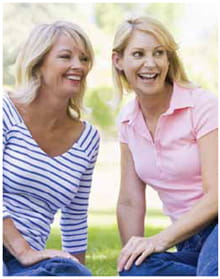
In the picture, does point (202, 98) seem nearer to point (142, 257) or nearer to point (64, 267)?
point (142, 257)

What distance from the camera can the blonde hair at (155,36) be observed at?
2.73 metres

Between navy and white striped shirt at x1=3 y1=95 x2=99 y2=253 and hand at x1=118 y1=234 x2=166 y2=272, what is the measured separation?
0.34m

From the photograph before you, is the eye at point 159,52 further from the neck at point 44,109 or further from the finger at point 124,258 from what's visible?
the finger at point 124,258

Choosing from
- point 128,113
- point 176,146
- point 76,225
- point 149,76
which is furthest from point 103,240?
point 149,76

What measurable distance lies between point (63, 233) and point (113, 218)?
5.60 m

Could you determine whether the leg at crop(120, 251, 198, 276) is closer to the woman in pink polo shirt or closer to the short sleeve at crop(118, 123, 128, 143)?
the woman in pink polo shirt

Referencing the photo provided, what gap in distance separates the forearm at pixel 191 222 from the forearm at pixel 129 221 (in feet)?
1.11

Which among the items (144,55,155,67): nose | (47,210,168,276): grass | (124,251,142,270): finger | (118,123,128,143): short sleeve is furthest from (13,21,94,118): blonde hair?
(47,210,168,276): grass

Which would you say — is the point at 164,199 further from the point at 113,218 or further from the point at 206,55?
the point at 206,55

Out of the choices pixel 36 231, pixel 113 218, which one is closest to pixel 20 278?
pixel 36 231

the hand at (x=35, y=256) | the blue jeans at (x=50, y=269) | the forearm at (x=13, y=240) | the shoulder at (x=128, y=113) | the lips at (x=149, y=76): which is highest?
the lips at (x=149, y=76)

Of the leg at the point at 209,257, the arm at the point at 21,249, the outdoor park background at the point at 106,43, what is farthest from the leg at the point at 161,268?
the outdoor park background at the point at 106,43

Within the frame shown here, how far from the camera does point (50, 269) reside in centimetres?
239

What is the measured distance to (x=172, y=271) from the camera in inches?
99.2
